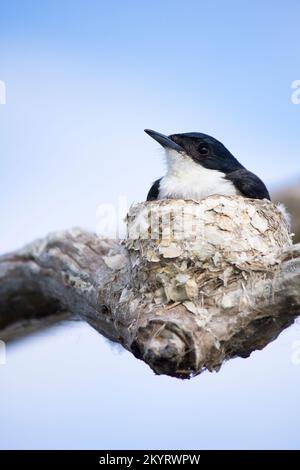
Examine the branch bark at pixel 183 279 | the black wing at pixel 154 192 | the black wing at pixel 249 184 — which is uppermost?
the black wing at pixel 249 184

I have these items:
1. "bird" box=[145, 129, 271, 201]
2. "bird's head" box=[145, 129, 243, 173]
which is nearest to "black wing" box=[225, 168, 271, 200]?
"bird" box=[145, 129, 271, 201]

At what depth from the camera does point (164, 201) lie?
6.08 m

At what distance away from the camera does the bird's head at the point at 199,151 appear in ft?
22.4

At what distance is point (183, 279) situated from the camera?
5270mm

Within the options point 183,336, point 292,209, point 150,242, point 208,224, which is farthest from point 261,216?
point 183,336

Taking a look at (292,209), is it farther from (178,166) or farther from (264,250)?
(264,250)

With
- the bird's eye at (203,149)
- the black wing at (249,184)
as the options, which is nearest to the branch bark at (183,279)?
the black wing at (249,184)

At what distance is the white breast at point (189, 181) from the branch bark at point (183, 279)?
43 centimetres

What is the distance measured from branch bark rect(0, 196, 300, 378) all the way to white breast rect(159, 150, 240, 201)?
43cm

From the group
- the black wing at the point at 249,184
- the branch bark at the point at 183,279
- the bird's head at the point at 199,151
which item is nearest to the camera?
the branch bark at the point at 183,279

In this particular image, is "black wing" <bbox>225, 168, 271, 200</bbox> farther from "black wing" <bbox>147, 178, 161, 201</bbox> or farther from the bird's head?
"black wing" <bbox>147, 178, 161, 201</bbox>

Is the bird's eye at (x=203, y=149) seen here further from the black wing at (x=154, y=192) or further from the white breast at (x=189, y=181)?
the black wing at (x=154, y=192)

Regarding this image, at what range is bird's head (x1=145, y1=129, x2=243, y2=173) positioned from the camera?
269 inches

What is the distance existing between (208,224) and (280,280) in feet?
3.68
